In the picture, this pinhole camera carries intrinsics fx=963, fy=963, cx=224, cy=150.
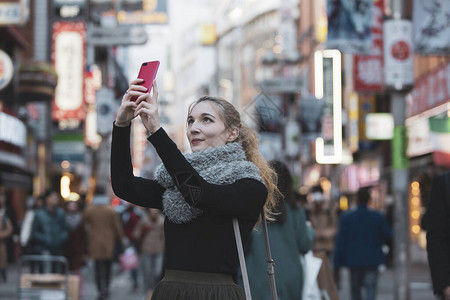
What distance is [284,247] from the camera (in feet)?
24.0

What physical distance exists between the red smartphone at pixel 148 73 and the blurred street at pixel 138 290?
42.6ft

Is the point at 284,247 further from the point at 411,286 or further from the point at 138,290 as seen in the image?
the point at 411,286

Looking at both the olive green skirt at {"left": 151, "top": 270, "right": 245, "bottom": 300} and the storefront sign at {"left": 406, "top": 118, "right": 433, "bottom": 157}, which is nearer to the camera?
the olive green skirt at {"left": 151, "top": 270, "right": 245, "bottom": 300}

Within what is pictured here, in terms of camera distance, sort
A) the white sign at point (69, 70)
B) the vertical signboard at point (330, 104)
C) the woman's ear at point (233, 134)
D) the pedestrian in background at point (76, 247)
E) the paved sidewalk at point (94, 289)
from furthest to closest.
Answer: the white sign at point (69, 70), the vertical signboard at point (330, 104), the paved sidewalk at point (94, 289), the pedestrian in background at point (76, 247), the woman's ear at point (233, 134)

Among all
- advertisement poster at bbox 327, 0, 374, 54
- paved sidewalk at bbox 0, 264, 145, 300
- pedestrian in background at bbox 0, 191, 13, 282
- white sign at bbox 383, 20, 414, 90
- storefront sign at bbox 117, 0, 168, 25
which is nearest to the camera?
white sign at bbox 383, 20, 414, 90

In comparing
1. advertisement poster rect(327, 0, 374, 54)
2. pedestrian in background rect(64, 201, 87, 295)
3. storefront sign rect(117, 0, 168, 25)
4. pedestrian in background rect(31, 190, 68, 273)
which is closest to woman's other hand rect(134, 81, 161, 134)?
pedestrian in background rect(31, 190, 68, 273)

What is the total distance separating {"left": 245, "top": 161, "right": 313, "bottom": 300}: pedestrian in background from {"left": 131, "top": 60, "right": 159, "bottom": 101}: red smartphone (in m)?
2.99

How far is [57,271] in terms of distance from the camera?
52.5 ft

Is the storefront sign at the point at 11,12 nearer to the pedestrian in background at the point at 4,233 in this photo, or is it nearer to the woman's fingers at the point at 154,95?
the pedestrian in background at the point at 4,233

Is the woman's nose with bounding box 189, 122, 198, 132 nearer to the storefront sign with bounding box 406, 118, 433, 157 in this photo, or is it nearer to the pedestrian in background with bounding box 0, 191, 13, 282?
the pedestrian in background with bounding box 0, 191, 13, 282

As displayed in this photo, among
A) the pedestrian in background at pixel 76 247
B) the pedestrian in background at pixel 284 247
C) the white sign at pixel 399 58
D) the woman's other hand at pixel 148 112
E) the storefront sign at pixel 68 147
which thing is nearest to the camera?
the woman's other hand at pixel 148 112

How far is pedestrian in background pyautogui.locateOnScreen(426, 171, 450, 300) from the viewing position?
18.9 feet

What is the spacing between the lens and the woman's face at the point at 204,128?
4.25 metres

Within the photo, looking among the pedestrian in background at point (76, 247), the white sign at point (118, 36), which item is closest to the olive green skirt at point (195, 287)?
the pedestrian in background at point (76, 247)
